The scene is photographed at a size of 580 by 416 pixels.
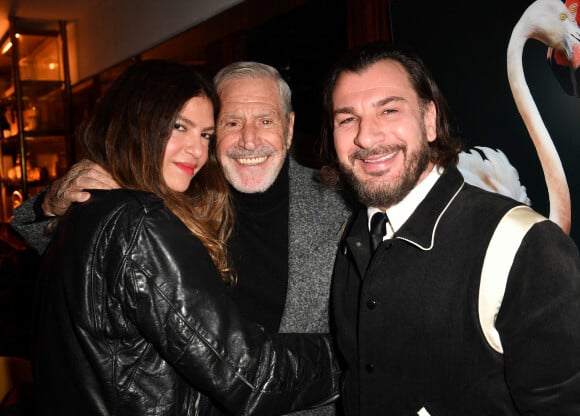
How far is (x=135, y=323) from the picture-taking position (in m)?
1.03

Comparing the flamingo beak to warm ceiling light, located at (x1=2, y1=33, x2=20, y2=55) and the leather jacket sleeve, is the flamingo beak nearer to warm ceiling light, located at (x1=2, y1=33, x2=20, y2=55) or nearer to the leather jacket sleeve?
the leather jacket sleeve

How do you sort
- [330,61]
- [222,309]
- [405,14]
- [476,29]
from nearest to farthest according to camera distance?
[222,309], [476,29], [405,14], [330,61]

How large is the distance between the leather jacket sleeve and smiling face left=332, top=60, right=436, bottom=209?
459 millimetres

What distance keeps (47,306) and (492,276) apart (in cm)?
95

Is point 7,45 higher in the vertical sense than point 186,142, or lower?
higher

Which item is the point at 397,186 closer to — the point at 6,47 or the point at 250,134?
the point at 250,134

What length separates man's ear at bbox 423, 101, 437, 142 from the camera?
135 cm

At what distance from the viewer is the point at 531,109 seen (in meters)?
1.49

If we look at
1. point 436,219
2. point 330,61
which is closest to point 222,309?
point 436,219

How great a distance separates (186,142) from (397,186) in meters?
0.63

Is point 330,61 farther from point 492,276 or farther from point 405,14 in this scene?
point 492,276

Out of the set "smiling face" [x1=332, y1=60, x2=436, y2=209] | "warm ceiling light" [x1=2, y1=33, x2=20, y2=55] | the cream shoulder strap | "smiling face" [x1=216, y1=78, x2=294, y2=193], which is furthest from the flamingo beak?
"warm ceiling light" [x1=2, y1=33, x2=20, y2=55]

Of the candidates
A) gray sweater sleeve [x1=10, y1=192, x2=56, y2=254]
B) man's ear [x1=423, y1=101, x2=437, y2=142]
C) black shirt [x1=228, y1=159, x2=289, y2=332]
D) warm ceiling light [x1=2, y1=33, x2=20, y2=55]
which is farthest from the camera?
warm ceiling light [x1=2, y1=33, x2=20, y2=55]

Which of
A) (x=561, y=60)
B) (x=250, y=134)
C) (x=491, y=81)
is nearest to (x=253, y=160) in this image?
(x=250, y=134)
